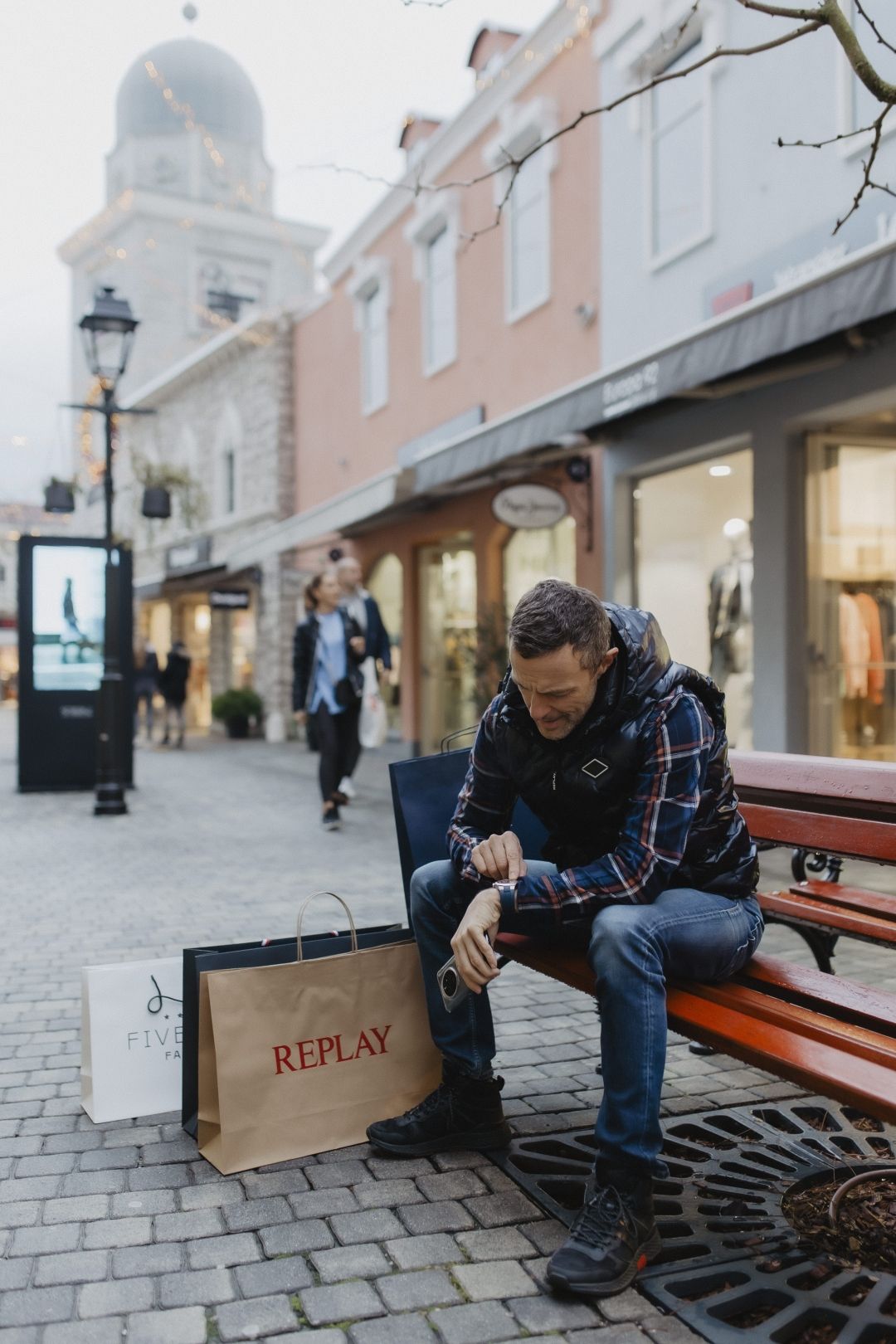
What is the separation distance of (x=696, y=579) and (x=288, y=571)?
36.7 ft

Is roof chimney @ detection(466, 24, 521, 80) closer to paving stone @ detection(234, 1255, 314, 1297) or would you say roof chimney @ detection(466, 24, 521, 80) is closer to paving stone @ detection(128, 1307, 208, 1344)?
paving stone @ detection(234, 1255, 314, 1297)

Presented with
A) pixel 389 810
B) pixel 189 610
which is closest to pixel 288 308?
pixel 189 610

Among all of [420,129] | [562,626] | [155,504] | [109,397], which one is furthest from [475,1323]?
[420,129]

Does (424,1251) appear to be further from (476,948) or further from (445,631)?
(445,631)

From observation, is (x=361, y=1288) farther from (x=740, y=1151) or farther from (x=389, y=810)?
(x=389, y=810)

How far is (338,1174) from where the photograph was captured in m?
2.85

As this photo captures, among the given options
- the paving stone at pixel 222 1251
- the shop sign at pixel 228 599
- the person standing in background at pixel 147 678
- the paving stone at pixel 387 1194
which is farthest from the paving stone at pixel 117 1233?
the shop sign at pixel 228 599

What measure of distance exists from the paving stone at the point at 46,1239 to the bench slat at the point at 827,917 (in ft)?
6.75

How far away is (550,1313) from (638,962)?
0.66 m

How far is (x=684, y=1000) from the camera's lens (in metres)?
2.53

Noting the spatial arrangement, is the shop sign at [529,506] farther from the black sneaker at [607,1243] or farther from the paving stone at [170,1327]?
the paving stone at [170,1327]

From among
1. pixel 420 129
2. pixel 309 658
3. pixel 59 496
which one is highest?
pixel 420 129

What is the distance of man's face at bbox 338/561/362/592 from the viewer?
8758 millimetres

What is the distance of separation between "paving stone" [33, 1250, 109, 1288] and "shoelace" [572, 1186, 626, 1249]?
0.94 meters
